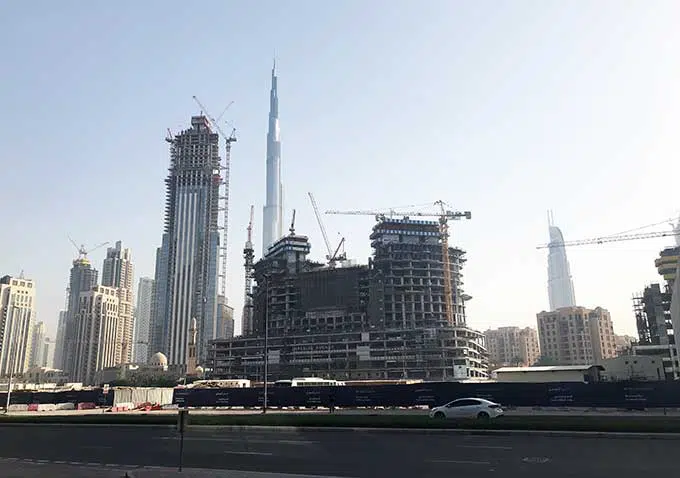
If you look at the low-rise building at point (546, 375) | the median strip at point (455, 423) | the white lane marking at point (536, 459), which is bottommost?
the white lane marking at point (536, 459)

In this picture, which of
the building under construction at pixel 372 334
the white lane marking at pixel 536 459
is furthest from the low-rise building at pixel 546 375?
the building under construction at pixel 372 334

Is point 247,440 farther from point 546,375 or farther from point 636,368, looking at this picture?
point 636,368

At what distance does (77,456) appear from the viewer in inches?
829

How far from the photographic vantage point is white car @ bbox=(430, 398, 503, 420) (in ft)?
113

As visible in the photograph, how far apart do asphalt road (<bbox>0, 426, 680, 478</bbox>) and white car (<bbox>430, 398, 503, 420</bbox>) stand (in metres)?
8.17

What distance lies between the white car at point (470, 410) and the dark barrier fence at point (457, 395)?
1030cm

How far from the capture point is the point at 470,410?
34.8 metres

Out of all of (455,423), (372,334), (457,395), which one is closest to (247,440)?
(455,423)

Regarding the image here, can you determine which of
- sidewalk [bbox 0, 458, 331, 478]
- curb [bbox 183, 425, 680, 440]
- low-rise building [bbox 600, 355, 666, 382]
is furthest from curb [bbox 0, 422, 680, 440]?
low-rise building [bbox 600, 355, 666, 382]

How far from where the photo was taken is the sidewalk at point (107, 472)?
1548cm

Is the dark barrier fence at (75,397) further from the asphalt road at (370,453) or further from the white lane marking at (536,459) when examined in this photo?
the white lane marking at (536,459)

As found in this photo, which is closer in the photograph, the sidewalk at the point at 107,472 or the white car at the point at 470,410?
the sidewalk at the point at 107,472

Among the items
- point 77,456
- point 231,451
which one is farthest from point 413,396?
point 77,456

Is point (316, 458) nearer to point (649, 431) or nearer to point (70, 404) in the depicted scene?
point (649, 431)
